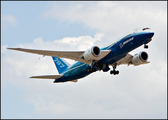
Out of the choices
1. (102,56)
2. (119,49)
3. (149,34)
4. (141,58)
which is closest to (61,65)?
(102,56)

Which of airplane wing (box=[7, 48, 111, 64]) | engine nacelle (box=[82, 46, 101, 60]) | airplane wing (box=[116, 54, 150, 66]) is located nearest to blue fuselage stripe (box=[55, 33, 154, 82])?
airplane wing (box=[7, 48, 111, 64])

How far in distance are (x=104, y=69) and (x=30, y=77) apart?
10032mm

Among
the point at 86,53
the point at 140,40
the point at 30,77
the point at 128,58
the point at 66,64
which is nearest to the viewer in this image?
the point at 140,40

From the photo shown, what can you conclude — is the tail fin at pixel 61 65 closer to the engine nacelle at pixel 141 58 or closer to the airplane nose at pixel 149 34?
the engine nacelle at pixel 141 58

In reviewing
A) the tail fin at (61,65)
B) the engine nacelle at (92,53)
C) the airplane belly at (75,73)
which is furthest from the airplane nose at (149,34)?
the tail fin at (61,65)

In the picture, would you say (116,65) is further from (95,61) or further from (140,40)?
(140,40)

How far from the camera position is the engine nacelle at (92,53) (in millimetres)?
33312

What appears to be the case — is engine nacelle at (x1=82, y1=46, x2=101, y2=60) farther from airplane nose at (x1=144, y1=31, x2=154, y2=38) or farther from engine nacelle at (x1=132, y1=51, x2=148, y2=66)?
engine nacelle at (x1=132, y1=51, x2=148, y2=66)

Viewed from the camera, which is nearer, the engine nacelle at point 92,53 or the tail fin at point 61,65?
the engine nacelle at point 92,53

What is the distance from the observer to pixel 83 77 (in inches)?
1554

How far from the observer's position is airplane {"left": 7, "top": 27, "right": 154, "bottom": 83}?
1259 inches

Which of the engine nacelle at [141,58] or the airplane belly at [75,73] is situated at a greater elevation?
the engine nacelle at [141,58]

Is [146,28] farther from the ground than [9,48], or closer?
farther from the ground

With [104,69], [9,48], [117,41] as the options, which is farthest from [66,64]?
[9,48]
